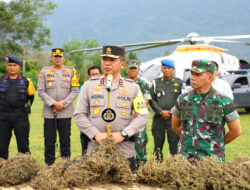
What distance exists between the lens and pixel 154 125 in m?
5.96

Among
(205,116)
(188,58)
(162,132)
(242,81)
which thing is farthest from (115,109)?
(242,81)

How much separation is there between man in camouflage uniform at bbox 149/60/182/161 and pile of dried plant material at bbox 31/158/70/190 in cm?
332

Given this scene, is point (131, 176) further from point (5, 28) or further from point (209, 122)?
point (5, 28)

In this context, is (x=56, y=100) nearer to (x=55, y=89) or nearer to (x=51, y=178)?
(x=55, y=89)

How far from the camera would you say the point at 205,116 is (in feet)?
10.4

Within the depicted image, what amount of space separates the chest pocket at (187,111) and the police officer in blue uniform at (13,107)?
113 inches

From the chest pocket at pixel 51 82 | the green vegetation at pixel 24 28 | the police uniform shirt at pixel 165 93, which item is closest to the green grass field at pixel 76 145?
the police uniform shirt at pixel 165 93

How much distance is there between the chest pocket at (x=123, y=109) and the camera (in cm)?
313

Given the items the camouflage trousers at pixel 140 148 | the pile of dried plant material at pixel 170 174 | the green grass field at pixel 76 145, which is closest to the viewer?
the pile of dried plant material at pixel 170 174

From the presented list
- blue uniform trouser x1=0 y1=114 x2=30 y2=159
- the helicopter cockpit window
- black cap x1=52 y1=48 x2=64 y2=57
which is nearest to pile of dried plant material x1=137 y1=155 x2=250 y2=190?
blue uniform trouser x1=0 y1=114 x2=30 y2=159

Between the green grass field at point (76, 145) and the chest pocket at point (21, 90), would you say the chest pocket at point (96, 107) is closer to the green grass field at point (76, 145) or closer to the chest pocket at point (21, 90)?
the chest pocket at point (21, 90)

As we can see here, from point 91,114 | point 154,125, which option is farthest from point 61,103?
point 91,114

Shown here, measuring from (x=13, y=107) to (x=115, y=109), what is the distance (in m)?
2.64

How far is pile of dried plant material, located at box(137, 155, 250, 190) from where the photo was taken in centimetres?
235
